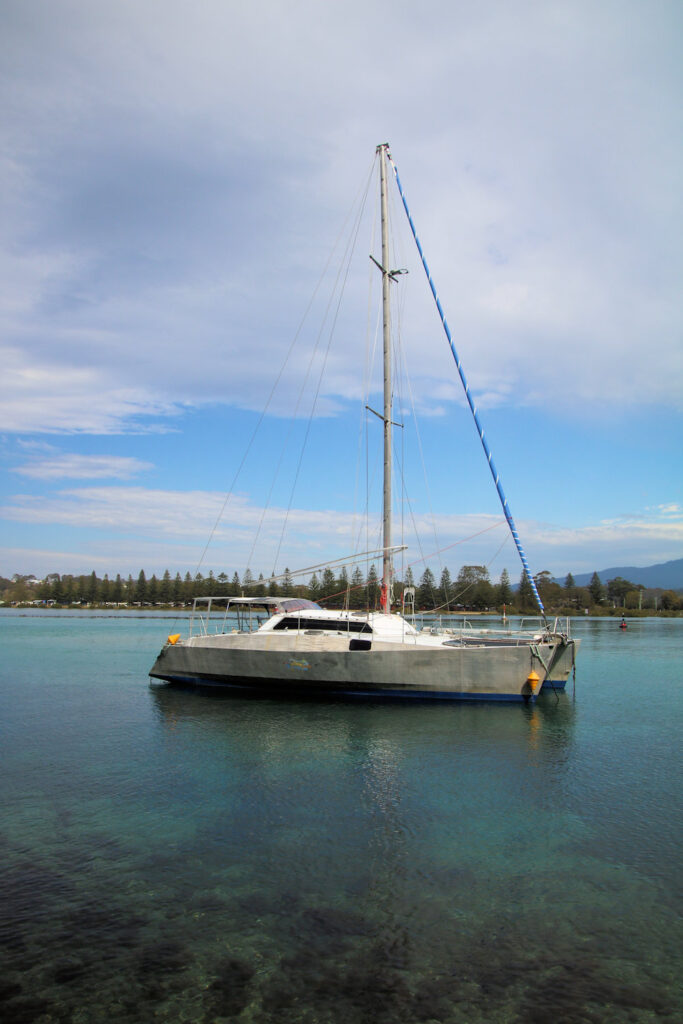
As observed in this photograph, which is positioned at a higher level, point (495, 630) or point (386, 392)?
point (386, 392)

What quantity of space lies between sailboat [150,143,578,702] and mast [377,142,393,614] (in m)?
0.04

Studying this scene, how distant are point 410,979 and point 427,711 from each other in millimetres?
14447

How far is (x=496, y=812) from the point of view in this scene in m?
11.2

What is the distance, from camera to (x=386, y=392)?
80.1ft

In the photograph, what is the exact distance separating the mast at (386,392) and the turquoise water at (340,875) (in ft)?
22.4

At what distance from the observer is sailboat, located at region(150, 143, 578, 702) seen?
2112 cm

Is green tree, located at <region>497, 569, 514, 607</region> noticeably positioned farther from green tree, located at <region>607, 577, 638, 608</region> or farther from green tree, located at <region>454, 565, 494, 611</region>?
green tree, located at <region>607, 577, 638, 608</region>

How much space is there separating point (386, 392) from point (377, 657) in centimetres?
1046

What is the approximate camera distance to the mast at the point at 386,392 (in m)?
23.4

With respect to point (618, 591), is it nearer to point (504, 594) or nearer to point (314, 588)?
point (504, 594)

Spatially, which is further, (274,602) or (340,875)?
(274,602)

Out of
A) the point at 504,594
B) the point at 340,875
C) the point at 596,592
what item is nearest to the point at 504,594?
the point at 504,594

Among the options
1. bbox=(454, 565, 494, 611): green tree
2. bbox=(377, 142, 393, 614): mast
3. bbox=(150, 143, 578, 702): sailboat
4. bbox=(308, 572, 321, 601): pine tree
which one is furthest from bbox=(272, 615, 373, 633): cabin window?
bbox=(454, 565, 494, 611): green tree

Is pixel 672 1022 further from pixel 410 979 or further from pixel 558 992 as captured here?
pixel 410 979
